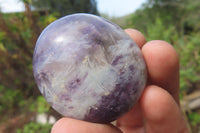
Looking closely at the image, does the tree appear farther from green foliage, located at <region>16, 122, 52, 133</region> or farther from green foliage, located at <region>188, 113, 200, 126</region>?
green foliage, located at <region>188, 113, 200, 126</region>

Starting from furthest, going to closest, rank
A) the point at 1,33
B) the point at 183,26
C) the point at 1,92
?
the point at 183,26, the point at 1,92, the point at 1,33

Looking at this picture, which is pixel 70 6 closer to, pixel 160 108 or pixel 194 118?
pixel 194 118

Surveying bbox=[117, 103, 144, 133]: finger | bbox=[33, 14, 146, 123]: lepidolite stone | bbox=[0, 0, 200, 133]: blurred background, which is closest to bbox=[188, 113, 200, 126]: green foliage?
bbox=[0, 0, 200, 133]: blurred background

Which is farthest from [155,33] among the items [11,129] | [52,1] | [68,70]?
[52,1]

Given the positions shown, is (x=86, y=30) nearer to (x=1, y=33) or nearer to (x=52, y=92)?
(x=52, y=92)

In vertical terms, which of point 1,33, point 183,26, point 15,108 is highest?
point 1,33

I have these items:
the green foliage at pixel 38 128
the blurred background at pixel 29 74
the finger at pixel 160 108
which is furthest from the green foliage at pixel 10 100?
the finger at pixel 160 108
